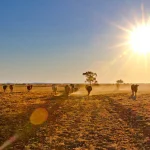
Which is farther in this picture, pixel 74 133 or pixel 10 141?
pixel 74 133

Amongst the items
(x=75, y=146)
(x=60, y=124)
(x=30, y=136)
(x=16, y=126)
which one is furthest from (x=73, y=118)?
(x=75, y=146)

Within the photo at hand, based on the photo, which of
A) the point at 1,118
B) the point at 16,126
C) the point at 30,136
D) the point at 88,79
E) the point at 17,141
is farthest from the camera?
the point at 88,79

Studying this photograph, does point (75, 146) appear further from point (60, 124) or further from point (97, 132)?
point (60, 124)

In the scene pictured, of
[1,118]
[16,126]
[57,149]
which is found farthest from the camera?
[1,118]

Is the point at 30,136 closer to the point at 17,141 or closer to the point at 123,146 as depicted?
the point at 17,141

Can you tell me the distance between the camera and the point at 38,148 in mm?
12930

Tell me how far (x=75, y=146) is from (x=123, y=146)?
235 centimetres

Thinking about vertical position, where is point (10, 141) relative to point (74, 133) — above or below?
below

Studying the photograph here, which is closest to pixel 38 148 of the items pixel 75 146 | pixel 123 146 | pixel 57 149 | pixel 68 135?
pixel 57 149

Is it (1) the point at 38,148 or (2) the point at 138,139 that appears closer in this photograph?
(1) the point at 38,148

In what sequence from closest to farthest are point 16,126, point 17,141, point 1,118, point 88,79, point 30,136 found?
point 17,141 < point 30,136 < point 16,126 < point 1,118 < point 88,79

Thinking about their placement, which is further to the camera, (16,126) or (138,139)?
(16,126)

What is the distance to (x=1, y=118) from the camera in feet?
69.7

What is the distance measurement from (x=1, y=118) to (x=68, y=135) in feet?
25.8
